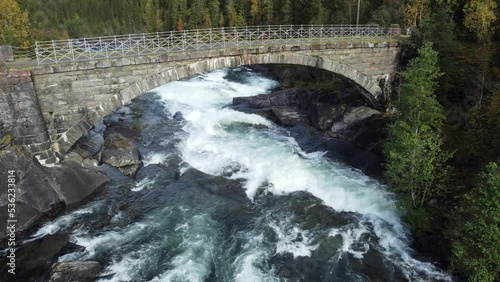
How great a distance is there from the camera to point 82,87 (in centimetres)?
2823

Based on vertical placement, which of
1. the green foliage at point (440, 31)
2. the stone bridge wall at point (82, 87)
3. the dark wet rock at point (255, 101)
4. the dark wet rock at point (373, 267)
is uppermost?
the green foliage at point (440, 31)

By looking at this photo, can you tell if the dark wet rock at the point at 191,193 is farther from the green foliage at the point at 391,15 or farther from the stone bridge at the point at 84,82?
the green foliage at the point at 391,15

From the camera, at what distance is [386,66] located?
126 feet

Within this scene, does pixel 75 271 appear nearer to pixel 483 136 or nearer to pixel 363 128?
pixel 483 136

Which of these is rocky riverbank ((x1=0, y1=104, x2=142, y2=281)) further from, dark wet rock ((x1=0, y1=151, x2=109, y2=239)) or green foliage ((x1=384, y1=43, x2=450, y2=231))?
green foliage ((x1=384, y1=43, x2=450, y2=231))

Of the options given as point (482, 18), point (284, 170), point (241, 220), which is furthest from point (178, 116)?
point (482, 18)

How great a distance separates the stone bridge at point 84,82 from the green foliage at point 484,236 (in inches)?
816

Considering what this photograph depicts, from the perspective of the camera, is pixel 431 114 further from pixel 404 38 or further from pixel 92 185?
pixel 92 185

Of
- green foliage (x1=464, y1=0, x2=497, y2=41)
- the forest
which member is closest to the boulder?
the forest

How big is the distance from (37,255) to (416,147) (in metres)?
23.3

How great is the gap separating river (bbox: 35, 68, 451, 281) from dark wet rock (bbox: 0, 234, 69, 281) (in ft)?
2.94

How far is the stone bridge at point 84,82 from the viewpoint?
26.7 metres

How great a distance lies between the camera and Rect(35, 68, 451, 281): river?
21672 mm

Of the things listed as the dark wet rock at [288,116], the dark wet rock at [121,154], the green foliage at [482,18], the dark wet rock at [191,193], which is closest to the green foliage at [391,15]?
the green foliage at [482,18]
